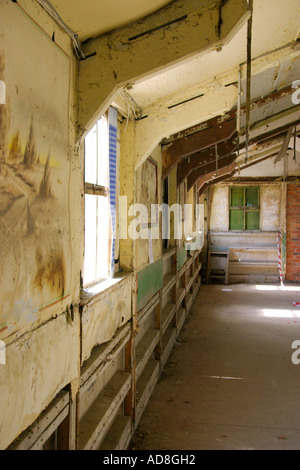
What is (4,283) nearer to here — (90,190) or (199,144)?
(90,190)

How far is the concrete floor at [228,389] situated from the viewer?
3525 mm

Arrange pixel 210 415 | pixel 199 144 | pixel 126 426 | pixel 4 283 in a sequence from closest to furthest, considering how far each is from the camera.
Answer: pixel 4 283
pixel 126 426
pixel 210 415
pixel 199 144

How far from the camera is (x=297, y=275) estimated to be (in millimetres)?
11406

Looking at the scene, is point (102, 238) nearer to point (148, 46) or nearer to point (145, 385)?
point (148, 46)

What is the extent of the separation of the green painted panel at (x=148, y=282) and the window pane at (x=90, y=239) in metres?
0.94

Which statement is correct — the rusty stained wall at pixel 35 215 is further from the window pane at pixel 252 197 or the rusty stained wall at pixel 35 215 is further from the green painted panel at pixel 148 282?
the window pane at pixel 252 197

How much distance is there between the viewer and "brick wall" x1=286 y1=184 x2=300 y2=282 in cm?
1134

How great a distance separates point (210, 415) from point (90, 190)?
260 cm

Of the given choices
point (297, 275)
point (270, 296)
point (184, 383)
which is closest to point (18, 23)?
point (184, 383)

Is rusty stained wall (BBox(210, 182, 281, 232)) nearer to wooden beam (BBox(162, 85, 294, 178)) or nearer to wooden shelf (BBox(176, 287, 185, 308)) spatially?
wooden shelf (BBox(176, 287, 185, 308))

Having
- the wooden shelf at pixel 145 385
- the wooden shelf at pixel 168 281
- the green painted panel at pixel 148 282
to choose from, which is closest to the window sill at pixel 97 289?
the green painted panel at pixel 148 282

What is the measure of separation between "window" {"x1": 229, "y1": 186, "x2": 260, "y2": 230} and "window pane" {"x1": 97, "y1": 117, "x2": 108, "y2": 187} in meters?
9.25

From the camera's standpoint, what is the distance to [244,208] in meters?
11.7

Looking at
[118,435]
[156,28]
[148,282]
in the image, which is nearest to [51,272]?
[156,28]
